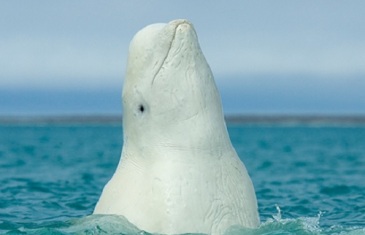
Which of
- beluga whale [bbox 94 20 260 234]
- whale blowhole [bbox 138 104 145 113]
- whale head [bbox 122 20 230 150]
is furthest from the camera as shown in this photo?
whale blowhole [bbox 138 104 145 113]

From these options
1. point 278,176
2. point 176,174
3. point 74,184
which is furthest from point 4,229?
point 278,176

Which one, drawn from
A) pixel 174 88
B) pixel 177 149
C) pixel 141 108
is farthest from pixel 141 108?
pixel 177 149

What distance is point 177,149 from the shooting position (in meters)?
8.78

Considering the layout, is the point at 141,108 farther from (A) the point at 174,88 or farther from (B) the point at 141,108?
(A) the point at 174,88

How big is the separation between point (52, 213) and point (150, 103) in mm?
5868

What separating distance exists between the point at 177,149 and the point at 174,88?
631 mm

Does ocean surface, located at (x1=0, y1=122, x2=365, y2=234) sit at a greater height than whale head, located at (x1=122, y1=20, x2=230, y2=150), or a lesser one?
lesser

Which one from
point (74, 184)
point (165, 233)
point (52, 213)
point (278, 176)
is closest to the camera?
point (165, 233)

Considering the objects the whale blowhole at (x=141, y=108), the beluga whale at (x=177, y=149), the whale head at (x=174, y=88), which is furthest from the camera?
the whale blowhole at (x=141, y=108)

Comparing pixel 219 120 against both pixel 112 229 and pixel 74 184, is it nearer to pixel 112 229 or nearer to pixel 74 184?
pixel 112 229

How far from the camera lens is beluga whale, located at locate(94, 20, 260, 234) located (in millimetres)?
8594

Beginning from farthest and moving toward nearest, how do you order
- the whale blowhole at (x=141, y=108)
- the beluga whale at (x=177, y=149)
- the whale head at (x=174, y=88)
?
1. the whale blowhole at (x=141, y=108)
2. the whale head at (x=174, y=88)
3. the beluga whale at (x=177, y=149)

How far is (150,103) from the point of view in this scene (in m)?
8.85

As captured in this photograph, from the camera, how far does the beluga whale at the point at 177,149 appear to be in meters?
8.59
